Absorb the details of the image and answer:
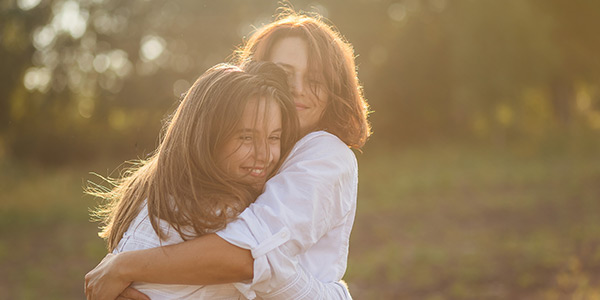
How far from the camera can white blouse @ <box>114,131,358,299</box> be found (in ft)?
5.54

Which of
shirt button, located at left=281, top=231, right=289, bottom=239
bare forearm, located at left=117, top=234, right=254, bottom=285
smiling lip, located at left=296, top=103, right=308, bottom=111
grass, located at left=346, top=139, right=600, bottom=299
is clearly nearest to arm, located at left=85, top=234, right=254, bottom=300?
bare forearm, located at left=117, top=234, right=254, bottom=285

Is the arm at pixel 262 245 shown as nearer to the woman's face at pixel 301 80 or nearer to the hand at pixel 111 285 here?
the hand at pixel 111 285

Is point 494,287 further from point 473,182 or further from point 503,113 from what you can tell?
point 503,113

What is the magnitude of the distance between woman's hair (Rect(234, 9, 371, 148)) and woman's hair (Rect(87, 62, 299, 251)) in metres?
0.22

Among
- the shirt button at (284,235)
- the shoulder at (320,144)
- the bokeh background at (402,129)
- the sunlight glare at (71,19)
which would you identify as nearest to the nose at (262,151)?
the shoulder at (320,144)

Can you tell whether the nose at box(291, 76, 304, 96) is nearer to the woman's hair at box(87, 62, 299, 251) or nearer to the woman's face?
the woman's face

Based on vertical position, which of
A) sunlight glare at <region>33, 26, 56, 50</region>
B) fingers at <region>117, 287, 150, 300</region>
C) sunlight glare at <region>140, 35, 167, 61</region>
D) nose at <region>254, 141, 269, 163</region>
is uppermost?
sunlight glare at <region>140, 35, 167, 61</region>

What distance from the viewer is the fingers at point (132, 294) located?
5.87 feet

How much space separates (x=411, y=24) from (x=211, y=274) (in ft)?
52.1

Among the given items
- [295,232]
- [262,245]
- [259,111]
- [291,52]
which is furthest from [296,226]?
[291,52]

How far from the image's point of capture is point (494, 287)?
20.2 ft

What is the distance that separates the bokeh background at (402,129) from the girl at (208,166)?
1.70 m

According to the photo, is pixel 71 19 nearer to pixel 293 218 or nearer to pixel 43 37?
pixel 43 37

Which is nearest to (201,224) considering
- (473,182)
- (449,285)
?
(449,285)
